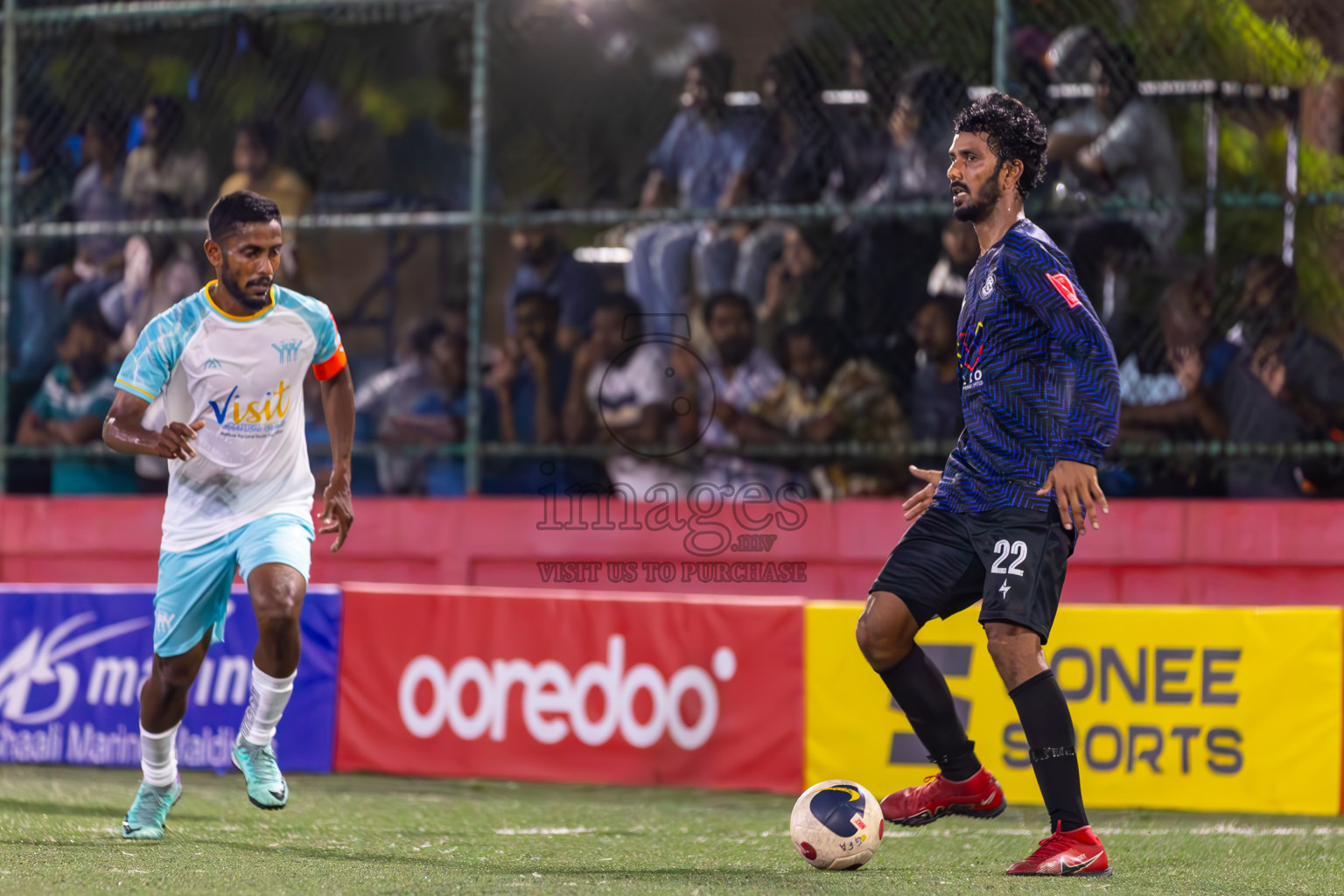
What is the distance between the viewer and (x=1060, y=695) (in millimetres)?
4883

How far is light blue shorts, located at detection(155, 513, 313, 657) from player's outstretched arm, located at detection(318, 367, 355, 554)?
0.19 m

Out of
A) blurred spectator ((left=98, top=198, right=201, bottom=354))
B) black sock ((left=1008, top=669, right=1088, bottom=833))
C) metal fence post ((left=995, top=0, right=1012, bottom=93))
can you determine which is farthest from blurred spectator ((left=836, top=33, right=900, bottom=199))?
black sock ((left=1008, top=669, right=1088, bottom=833))

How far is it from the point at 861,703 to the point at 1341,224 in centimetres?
382

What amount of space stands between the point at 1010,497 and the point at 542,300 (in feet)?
19.9

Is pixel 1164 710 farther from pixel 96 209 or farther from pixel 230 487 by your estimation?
pixel 96 209

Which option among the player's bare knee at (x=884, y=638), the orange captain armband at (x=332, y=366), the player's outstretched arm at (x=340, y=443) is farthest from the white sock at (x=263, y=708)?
the player's bare knee at (x=884, y=638)

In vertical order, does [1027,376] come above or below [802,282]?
below

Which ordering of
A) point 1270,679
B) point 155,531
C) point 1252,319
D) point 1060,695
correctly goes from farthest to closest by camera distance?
point 155,531 < point 1252,319 < point 1270,679 < point 1060,695

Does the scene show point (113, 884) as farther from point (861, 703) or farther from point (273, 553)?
point (861, 703)

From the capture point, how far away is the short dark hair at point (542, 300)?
1057 centimetres

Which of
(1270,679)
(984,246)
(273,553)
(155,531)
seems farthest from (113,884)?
(155,531)

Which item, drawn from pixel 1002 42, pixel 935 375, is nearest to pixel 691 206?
pixel 935 375

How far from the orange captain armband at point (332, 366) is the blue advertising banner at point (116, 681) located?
2.78 metres

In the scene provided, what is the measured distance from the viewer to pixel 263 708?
18.7 feet
